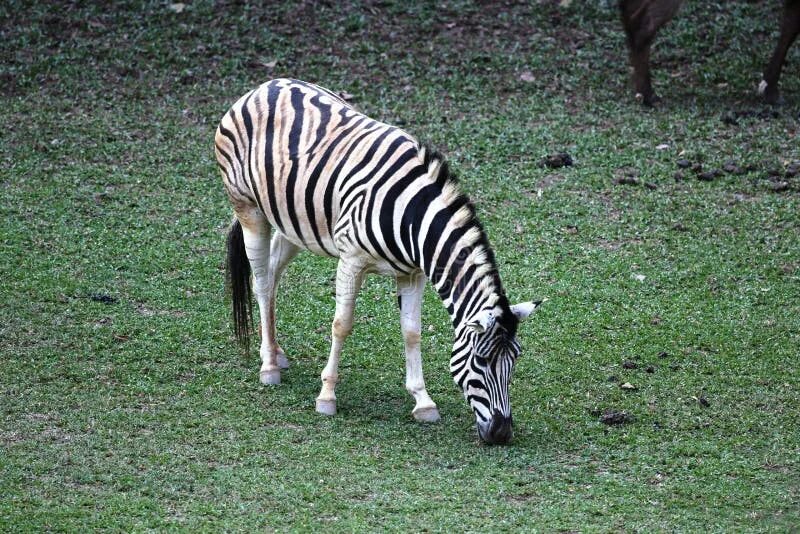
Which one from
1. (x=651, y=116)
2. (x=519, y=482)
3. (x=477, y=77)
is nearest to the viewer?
(x=519, y=482)

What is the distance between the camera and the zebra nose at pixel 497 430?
6730 millimetres

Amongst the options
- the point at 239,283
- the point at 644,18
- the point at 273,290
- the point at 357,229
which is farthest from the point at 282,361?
the point at 644,18

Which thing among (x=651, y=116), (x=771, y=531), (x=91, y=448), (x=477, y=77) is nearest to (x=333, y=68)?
(x=477, y=77)

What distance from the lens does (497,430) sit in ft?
22.1

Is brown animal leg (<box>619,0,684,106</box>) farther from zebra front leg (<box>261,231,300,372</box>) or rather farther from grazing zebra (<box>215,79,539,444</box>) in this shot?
zebra front leg (<box>261,231,300,372</box>)

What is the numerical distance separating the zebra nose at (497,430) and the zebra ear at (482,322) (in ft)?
1.84

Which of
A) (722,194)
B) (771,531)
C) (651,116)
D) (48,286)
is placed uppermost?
(651,116)

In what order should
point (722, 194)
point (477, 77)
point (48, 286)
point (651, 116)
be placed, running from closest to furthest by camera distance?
point (48, 286)
point (722, 194)
point (651, 116)
point (477, 77)

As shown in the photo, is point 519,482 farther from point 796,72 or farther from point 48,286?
point 796,72

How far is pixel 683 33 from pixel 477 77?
3033 mm

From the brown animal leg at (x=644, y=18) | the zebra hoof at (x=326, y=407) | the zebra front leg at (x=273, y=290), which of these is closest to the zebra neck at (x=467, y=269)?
the zebra hoof at (x=326, y=407)

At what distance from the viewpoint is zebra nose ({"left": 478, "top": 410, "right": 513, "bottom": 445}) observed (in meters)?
6.73

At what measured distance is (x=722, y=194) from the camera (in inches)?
428

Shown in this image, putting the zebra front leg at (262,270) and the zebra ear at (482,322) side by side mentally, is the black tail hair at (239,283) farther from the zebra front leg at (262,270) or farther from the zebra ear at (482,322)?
the zebra ear at (482,322)
